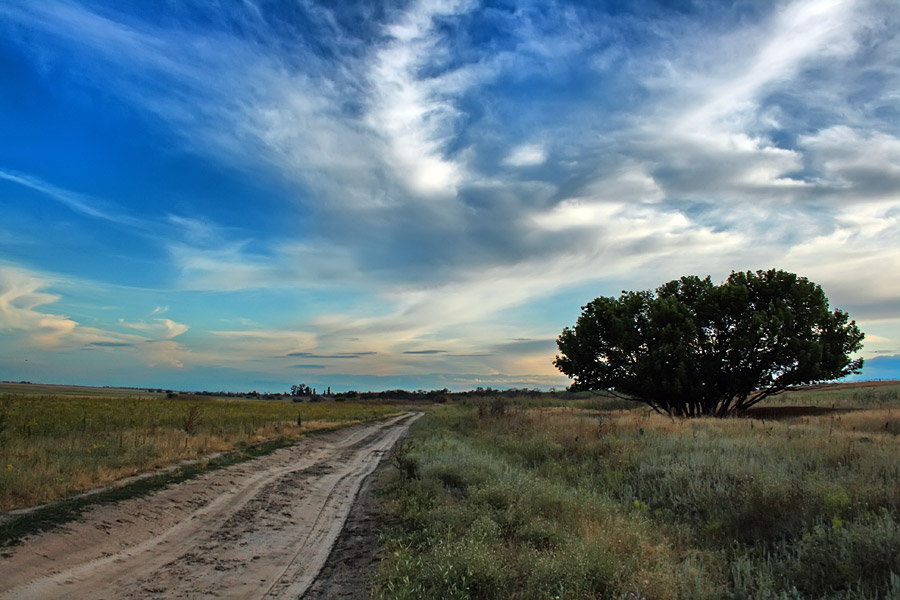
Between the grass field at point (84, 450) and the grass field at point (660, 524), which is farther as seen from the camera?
the grass field at point (84, 450)

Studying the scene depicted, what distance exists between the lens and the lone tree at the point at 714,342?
29.6 meters

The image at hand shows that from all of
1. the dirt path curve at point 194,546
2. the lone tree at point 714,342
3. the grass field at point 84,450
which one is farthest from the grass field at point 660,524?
the lone tree at point 714,342

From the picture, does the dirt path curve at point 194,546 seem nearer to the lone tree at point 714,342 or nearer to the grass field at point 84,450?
the grass field at point 84,450

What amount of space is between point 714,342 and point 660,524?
1087 inches

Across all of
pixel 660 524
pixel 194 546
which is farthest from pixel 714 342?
pixel 194 546

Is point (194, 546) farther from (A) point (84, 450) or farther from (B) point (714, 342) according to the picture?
(B) point (714, 342)

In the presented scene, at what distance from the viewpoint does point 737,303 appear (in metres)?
31.0

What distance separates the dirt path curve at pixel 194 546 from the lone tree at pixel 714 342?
24868mm

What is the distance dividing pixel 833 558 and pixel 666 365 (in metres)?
27.2

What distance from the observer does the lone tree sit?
29.6m

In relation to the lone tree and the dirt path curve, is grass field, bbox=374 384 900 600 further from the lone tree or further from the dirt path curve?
the lone tree

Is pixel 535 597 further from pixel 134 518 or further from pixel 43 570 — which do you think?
pixel 134 518

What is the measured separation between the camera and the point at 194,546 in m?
7.30

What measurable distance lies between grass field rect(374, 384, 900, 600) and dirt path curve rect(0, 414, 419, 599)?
1454mm
